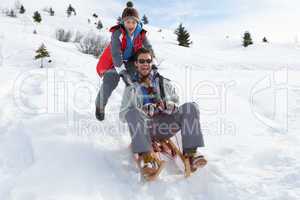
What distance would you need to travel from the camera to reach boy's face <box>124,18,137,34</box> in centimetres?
406

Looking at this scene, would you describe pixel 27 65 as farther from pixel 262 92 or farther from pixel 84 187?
pixel 84 187

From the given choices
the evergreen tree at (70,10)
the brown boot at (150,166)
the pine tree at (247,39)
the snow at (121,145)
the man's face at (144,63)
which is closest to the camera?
the snow at (121,145)

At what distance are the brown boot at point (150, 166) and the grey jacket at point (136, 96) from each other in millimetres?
515

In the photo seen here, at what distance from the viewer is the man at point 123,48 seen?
3959 millimetres

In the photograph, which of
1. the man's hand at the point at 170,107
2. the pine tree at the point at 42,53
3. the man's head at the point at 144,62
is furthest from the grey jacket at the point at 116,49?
the pine tree at the point at 42,53

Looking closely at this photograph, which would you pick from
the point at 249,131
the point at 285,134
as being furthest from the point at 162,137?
the point at 285,134

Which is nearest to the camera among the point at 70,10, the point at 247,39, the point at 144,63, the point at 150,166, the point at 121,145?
the point at 150,166

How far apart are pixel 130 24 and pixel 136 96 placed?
98 centimetres

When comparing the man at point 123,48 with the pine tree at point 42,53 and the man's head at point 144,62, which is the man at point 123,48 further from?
the pine tree at point 42,53

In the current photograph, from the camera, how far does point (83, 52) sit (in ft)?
79.7

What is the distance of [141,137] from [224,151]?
1.12m

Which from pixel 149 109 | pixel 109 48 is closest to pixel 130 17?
pixel 109 48

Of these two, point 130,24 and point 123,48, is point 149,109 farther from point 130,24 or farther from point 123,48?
point 130,24

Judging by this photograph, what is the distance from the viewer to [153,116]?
3623 mm
